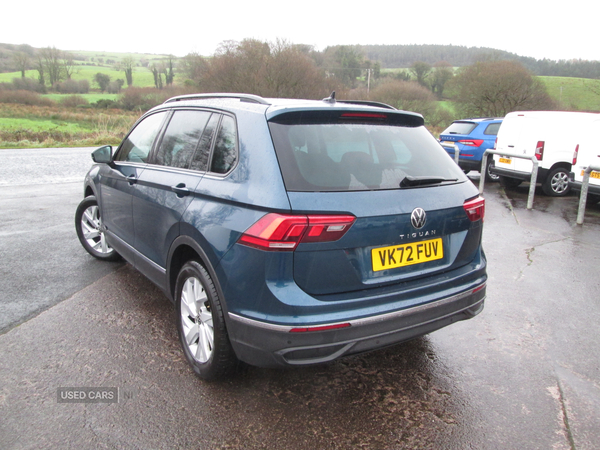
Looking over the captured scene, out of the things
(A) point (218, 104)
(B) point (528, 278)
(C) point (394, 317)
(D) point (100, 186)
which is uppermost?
(A) point (218, 104)

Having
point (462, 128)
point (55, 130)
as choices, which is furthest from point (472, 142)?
point (55, 130)

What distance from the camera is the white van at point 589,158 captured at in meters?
8.64

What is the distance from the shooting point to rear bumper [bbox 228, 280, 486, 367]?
2385mm

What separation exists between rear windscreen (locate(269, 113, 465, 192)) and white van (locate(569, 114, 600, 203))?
697cm

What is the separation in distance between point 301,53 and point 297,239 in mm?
38698

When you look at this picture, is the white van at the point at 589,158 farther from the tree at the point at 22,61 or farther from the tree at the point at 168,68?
the tree at the point at 22,61

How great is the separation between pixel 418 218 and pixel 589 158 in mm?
7968

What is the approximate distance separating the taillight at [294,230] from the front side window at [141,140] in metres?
1.98

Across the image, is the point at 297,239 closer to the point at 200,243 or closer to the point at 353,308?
the point at 353,308

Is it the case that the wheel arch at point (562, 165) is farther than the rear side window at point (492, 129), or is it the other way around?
the rear side window at point (492, 129)

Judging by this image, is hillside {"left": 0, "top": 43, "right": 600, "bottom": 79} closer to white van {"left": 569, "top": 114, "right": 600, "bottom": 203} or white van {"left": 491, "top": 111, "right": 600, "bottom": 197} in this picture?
white van {"left": 491, "top": 111, "right": 600, "bottom": 197}

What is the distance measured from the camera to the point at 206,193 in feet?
9.32

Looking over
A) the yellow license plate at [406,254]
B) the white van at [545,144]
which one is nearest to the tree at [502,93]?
the white van at [545,144]

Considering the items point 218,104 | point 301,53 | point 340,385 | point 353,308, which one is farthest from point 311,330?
point 301,53
